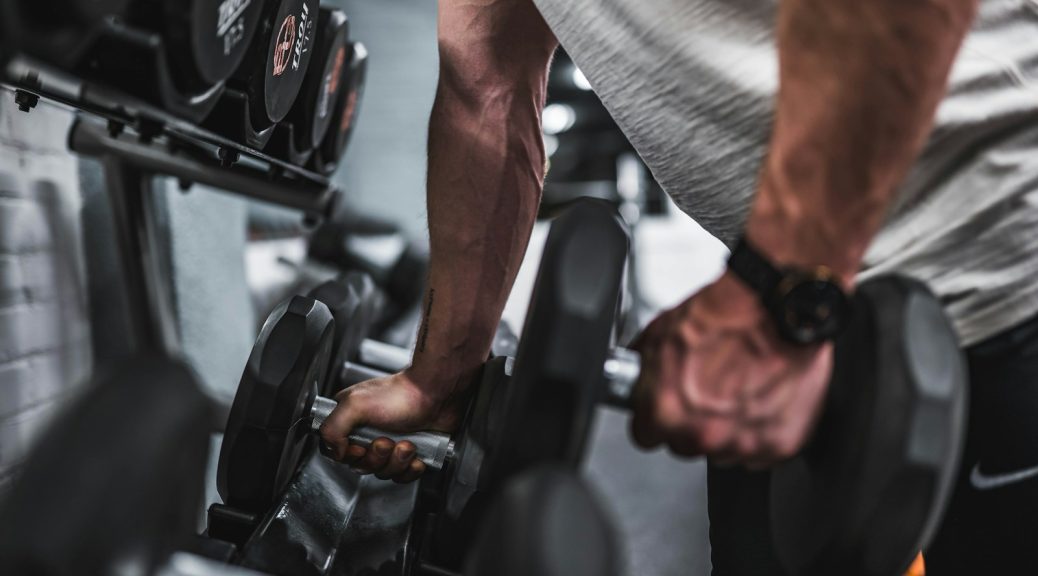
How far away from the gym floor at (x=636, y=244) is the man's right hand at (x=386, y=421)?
0.21 m

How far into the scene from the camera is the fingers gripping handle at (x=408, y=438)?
81 centimetres

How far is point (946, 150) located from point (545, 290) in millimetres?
386

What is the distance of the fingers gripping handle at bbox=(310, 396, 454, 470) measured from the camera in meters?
0.81

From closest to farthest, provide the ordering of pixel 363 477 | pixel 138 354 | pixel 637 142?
pixel 138 354 → pixel 637 142 → pixel 363 477

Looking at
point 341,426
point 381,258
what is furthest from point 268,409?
point 381,258

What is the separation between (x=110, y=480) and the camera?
0.41 metres

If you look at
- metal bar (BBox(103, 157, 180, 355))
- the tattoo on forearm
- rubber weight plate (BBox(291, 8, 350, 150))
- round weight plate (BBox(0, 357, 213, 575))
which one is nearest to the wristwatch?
round weight plate (BBox(0, 357, 213, 575))

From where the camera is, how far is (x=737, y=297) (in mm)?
523

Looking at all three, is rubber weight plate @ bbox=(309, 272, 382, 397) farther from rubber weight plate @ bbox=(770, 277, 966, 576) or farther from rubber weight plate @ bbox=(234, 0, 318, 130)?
rubber weight plate @ bbox=(770, 277, 966, 576)

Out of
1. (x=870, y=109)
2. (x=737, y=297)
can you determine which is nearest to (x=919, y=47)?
(x=870, y=109)

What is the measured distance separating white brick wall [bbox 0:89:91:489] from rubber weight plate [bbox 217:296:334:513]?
2.30 ft

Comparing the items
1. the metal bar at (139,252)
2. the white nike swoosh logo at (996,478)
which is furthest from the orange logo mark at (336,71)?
the white nike swoosh logo at (996,478)

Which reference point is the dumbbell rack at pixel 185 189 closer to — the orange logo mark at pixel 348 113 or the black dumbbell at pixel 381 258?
the orange logo mark at pixel 348 113

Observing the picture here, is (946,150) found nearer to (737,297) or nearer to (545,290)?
(737,297)
